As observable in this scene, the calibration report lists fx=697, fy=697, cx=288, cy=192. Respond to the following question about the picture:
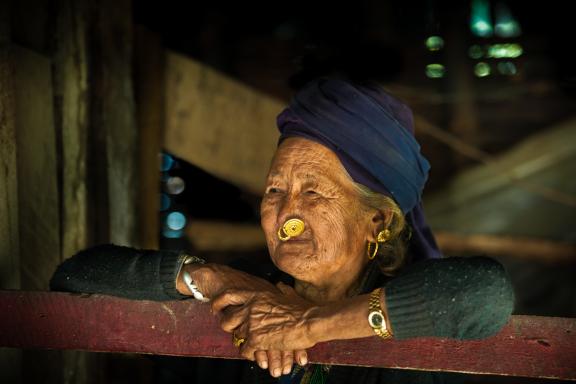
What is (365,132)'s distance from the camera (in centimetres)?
212

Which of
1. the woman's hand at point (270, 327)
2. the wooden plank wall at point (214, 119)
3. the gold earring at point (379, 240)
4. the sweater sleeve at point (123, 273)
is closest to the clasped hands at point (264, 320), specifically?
the woman's hand at point (270, 327)

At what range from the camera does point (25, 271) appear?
8.00 ft

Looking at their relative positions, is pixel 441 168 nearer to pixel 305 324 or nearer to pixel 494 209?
pixel 494 209

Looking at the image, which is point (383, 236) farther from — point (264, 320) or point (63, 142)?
point (63, 142)

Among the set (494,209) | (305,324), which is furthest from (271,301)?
(494,209)

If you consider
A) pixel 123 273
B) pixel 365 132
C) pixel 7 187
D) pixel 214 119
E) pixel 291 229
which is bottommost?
pixel 123 273

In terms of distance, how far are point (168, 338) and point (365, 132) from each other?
2.74ft

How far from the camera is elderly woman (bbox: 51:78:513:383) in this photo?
6.00ft

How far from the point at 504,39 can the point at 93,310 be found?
423 cm

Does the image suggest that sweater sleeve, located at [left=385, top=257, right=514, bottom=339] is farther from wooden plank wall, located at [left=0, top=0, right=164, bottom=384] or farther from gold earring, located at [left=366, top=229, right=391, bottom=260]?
wooden plank wall, located at [left=0, top=0, right=164, bottom=384]

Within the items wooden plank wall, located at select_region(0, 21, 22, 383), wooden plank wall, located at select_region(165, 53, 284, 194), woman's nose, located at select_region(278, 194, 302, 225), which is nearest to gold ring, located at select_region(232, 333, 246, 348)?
woman's nose, located at select_region(278, 194, 302, 225)

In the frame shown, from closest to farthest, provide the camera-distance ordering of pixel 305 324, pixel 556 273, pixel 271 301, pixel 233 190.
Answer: pixel 305 324
pixel 271 301
pixel 233 190
pixel 556 273

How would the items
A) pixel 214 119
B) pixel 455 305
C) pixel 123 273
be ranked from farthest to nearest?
pixel 214 119
pixel 123 273
pixel 455 305

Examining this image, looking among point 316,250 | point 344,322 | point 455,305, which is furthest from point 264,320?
point 455,305
